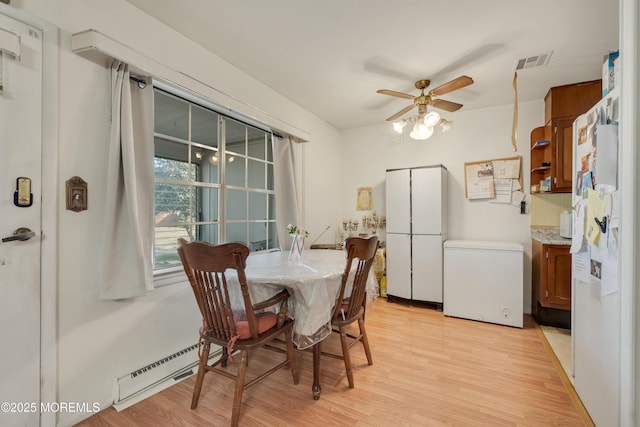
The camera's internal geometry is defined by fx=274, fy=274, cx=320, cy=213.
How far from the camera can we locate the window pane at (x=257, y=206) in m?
3.13

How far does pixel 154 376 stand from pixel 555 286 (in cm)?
376

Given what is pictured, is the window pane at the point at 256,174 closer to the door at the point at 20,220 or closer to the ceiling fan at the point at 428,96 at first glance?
the ceiling fan at the point at 428,96

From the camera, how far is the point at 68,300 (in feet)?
5.17

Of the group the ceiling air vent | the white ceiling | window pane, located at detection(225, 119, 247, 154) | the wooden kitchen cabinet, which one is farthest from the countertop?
window pane, located at detection(225, 119, 247, 154)

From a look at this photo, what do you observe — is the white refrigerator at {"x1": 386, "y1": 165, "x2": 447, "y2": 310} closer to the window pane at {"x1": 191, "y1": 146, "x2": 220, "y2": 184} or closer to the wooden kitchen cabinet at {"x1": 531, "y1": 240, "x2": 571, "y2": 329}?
the wooden kitchen cabinet at {"x1": 531, "y1": 240, "x2": 571, "y2": 329}

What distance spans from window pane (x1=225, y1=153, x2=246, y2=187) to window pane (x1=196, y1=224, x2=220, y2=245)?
0.48m

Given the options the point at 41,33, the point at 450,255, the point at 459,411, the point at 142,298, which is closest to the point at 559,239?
the point at 450,255

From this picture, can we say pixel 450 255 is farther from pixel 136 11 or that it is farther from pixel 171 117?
pixel 136 11

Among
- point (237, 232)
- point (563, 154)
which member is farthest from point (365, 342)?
point (563, 154)

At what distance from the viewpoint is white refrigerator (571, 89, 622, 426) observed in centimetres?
126

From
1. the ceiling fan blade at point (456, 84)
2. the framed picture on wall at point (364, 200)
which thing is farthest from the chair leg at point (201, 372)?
the framed picture on wall at point (364, 200)

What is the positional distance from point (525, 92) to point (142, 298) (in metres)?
4.32

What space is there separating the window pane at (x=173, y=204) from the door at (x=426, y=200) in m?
2.67

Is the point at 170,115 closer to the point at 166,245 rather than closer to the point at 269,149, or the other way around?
the point at 166,245
